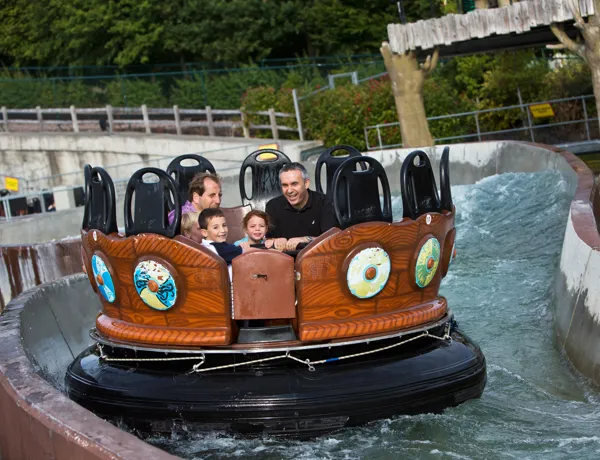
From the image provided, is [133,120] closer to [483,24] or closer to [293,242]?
[483,24]

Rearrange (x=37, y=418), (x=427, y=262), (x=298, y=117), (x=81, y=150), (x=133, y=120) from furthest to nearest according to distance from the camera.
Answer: (x=81, y=150), (x=133, y=120), (x=298, y=117), (x=427, y=262), (x=37, y=418)

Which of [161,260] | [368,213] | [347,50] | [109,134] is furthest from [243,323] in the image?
[347,50]

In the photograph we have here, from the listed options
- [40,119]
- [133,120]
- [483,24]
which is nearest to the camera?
[483,24]

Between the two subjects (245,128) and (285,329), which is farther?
(245,128)

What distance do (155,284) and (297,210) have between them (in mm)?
1469

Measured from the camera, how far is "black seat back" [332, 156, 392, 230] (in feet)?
20.2

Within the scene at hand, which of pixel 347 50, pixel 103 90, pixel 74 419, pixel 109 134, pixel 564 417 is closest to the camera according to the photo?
pixel 74 419

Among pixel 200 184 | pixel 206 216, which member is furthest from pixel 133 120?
pixel 206 216

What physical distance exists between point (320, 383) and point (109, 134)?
23690 millimetres

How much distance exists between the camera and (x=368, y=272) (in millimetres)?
6223

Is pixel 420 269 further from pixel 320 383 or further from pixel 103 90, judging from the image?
pixel 103 90

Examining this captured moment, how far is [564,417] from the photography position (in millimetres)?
6398

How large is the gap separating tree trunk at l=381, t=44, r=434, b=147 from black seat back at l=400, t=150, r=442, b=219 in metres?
12.8

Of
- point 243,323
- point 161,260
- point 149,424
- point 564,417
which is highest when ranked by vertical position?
point 161,260
